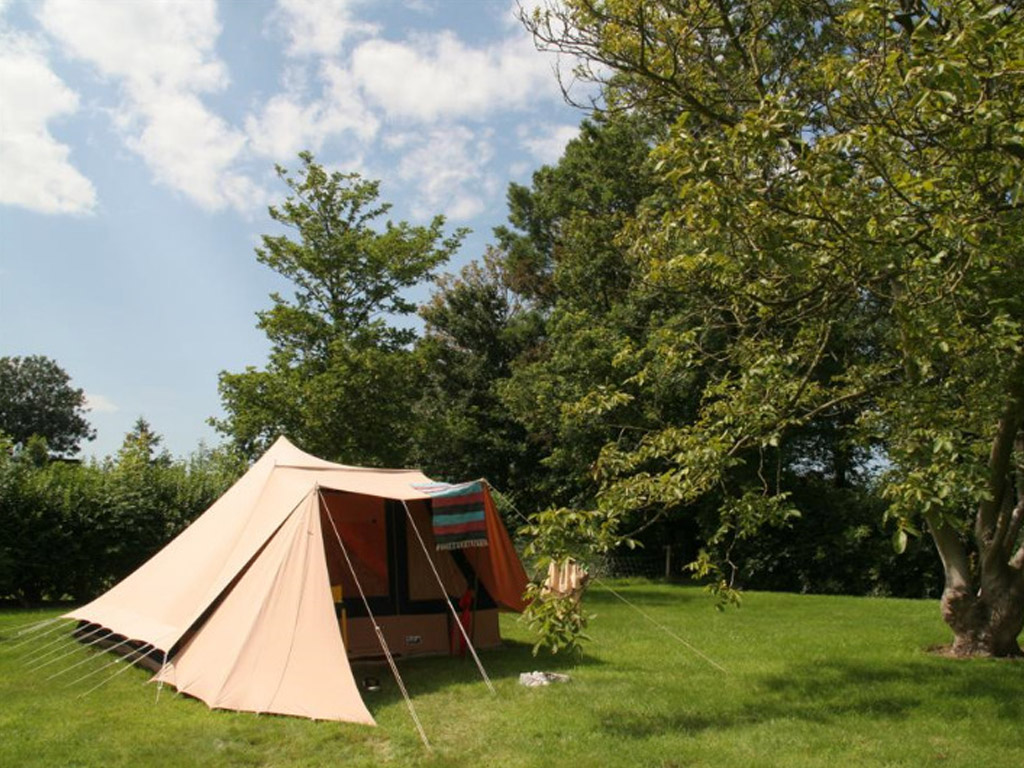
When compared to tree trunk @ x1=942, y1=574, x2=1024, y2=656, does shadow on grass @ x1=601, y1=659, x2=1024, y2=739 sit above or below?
below

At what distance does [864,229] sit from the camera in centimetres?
509

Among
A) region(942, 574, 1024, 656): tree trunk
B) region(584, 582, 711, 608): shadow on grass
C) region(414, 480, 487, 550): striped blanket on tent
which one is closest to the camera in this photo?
region(942, 574, 1024, 656): tree trunk

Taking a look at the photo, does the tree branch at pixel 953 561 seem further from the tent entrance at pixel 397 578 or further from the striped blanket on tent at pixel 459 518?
the tent entrance at pixel 397 578

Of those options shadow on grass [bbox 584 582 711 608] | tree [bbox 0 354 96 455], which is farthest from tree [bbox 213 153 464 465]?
tree [bbox 0 354 96 455]

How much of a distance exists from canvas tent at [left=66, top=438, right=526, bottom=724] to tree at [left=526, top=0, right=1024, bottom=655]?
7.11ft

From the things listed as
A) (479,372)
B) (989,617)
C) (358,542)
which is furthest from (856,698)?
(479,372)

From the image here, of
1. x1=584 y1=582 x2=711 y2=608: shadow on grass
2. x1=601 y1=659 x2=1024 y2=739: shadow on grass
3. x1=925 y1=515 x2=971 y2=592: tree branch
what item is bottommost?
x1=601 y1=659 x2=1024 y2=739: shadow on grass

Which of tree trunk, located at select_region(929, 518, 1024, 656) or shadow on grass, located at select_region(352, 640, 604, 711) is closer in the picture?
shadow on grass, located at select_region(352, 640, 604, 711)

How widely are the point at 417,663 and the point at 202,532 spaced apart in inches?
109

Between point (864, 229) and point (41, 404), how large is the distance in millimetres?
57361

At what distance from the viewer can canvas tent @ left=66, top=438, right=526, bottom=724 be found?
6.39 meters

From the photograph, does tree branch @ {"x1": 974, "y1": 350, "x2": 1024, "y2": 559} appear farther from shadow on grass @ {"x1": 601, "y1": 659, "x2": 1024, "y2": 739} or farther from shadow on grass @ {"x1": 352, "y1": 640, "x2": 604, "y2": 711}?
shadow on grass @ {"x1": 352, "y1": 640, "x2": 604, "y2": 711}

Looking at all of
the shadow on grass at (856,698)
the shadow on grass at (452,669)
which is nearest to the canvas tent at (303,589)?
the shadow on grass at (452,669)

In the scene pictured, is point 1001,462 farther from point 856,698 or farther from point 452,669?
point 452,669
